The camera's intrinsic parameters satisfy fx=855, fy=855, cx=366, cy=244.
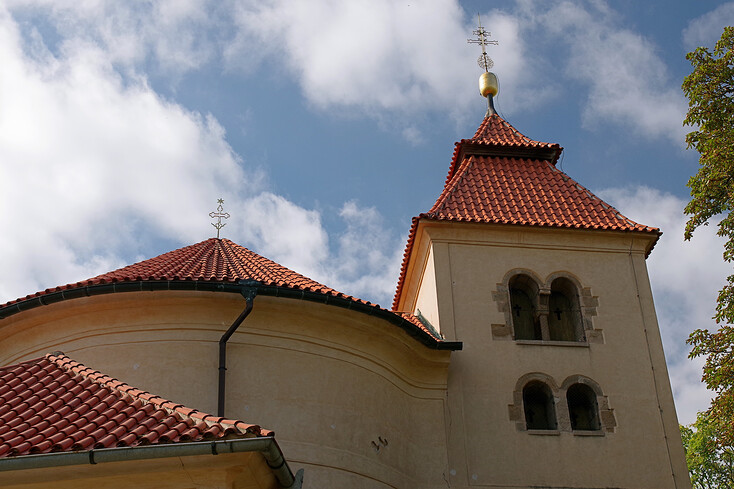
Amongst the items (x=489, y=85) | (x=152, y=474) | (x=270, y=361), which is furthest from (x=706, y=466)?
(x=152, y=474)

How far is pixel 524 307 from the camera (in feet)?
52.5

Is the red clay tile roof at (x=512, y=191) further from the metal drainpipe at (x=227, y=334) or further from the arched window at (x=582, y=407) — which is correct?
the metal drainpipe at (x=227, y=334)

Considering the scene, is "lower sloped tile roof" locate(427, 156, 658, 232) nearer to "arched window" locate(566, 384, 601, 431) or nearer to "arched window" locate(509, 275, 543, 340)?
"arched window" locate(509, 275, 543, 340)

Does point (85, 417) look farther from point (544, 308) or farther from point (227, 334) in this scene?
point (544, 308)

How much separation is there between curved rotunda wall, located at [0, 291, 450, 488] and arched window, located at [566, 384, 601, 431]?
2.85 meters

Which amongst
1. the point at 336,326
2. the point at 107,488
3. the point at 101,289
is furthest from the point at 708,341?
the point at 107,488

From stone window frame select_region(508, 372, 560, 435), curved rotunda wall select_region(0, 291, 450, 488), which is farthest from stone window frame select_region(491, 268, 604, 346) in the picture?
curved rotunda wall select_region(0, 291, 450, 488)

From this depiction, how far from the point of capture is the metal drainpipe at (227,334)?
11.7 meters

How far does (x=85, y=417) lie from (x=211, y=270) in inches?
213

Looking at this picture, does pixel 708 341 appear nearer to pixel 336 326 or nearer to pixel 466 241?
pixel 466 241

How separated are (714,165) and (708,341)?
11.1 feet

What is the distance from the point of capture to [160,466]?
755 centimetres

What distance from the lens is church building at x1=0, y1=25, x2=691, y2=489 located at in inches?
468

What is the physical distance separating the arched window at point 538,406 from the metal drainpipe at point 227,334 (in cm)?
536
